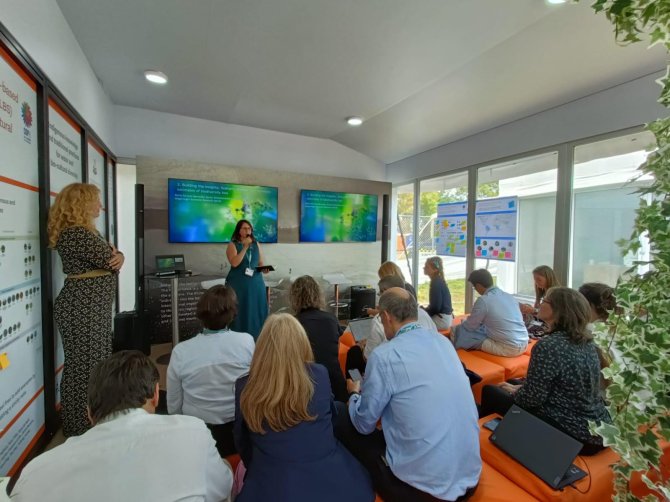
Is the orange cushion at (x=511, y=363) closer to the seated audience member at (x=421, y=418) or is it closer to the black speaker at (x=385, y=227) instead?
the seated audience member at (x=421, y=418)

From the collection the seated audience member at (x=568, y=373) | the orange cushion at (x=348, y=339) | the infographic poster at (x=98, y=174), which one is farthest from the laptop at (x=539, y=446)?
the infographic poster at (x=98, y=174)

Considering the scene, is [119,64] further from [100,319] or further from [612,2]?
[612,2]

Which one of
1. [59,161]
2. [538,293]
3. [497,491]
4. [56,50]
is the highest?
[56,50]

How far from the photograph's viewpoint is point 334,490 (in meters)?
1.20

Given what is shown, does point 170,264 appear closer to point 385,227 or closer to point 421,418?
point 385,227

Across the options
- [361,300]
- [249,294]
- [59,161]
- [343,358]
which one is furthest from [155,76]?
[361,300]

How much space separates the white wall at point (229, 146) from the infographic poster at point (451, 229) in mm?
1565

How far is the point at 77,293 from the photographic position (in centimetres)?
195

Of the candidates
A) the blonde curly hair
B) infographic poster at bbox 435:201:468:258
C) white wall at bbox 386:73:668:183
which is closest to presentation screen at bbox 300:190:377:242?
infographic poster at bbox 435:201:468:258

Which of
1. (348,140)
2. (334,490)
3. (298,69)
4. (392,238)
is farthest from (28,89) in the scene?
(392,238)

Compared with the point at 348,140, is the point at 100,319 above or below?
below

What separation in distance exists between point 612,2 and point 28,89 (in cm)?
247

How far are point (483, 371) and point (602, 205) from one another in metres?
2.10

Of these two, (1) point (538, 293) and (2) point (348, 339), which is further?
(1) point (538, 293)
